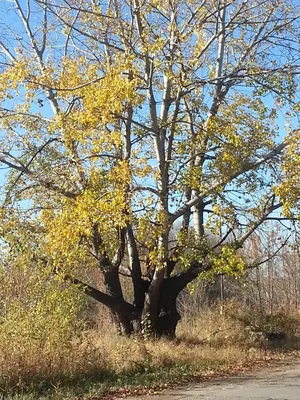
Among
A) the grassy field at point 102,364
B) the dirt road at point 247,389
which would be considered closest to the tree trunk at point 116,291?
the grassy field at point 102,364

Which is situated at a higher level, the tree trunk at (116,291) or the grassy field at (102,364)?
the tree trunk at (116,291)

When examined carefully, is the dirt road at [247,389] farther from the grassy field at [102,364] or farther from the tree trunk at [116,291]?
the tree trunk at [116,291]

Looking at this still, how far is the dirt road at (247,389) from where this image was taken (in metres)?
11.2

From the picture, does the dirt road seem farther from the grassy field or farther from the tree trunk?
the tree trunk

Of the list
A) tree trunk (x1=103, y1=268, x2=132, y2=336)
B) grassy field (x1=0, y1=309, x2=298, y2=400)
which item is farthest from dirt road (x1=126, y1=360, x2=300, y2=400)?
tree trunk (x1=103, y1=268, x2=132, y2=336)

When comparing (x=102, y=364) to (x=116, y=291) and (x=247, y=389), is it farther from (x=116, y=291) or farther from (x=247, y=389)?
(x=116, y=291)

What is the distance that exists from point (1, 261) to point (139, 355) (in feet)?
14.6

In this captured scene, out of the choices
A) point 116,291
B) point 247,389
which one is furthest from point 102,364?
point 116,291

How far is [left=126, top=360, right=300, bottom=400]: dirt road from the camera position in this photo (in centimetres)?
1116

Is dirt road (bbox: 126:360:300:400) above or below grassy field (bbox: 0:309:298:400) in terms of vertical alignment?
below

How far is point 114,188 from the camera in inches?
632

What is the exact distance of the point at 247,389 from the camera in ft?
40.0

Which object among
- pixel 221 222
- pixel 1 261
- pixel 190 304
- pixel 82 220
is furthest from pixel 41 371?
pixel 190 304

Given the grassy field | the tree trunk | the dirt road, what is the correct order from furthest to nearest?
the tree trunk, the grassy field, the dirt road
